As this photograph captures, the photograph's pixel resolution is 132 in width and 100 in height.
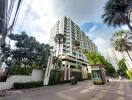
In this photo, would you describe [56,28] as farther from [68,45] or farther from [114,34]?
[114,34]

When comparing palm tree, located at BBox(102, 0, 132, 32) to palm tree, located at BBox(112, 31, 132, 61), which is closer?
palm tree, located at BBox(102, 0, 132, 32)

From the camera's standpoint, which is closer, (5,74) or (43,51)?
(5,74)

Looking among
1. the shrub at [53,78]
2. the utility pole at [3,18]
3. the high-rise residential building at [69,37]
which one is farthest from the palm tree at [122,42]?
the high-rise residential building at [69,37]

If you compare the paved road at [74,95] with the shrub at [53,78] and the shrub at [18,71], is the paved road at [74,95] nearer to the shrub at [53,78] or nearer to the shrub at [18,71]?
the shrub at [18,71]

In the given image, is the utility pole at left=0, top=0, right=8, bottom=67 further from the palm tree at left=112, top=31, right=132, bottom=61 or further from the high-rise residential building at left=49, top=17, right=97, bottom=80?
the high-rise residential building at left=49, top=17, right=97, bottom=80

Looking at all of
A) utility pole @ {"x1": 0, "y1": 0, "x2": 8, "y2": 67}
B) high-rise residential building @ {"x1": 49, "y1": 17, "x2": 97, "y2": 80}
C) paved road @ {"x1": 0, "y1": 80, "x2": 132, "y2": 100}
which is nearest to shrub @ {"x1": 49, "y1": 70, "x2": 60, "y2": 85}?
paved road @ {"x1": 0, "y1": 80, "x2": 132, "y2": 100}

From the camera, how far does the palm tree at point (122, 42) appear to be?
34.0 metres

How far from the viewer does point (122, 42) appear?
115 ft

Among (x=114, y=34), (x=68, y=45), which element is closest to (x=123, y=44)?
(x=114, y=34)

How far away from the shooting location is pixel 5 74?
1905 cm

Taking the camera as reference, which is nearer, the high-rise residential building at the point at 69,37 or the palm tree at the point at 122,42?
the palm tree at the point at 122,42

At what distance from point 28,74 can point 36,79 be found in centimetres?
225

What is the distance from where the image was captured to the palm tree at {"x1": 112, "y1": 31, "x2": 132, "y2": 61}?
112 ft

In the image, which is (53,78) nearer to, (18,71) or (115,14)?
(18,71)
